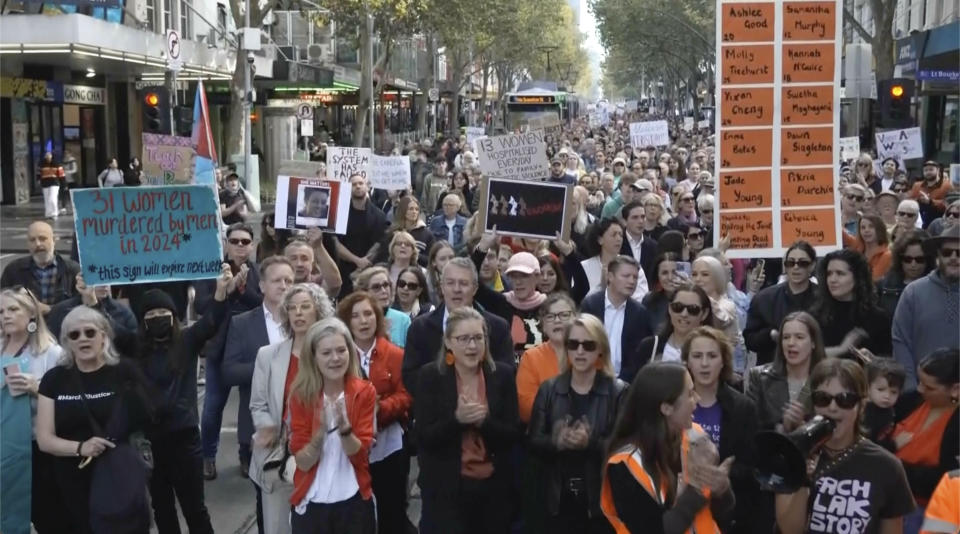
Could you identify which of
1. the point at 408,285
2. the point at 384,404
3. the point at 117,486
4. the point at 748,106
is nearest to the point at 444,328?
the point at 384,404

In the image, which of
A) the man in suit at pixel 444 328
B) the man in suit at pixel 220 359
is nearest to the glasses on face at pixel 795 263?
the man in suit at pixel 444 328

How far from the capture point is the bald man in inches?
349

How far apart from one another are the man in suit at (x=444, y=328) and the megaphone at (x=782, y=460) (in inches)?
73.0

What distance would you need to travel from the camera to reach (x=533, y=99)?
48.6m

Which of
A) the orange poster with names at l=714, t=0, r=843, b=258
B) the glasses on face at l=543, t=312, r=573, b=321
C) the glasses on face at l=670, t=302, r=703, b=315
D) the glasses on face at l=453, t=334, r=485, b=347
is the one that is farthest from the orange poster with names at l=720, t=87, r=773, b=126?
the glasses on face at l=453, t=334, r=485, b=347

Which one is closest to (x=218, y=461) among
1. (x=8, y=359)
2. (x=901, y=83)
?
(x=8, y=359)

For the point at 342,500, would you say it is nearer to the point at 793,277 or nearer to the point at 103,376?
the point at 103,376

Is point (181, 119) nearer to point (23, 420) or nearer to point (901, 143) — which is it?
point (901, 143)

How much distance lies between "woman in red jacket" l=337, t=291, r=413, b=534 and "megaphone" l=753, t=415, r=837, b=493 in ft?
7.96

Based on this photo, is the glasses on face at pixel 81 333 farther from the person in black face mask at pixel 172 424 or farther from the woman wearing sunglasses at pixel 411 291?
the woman wearing sunglasses at pixel 411 291

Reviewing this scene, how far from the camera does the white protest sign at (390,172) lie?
1599 cm

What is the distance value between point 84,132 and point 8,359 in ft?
107

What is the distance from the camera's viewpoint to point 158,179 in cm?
1410

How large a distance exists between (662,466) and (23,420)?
3327mm
